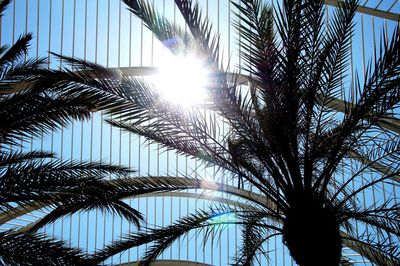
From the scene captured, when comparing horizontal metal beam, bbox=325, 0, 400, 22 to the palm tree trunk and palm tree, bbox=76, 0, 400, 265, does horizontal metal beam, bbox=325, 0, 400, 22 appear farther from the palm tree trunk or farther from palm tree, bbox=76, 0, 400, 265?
the palm tree trunk

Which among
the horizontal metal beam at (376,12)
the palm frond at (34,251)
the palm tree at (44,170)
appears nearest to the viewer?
the palm frond at (34,251)

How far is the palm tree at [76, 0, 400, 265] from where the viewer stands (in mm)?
7672

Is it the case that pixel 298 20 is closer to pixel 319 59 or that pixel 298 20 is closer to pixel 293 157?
pixel 319 59

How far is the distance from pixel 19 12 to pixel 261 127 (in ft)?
40.7

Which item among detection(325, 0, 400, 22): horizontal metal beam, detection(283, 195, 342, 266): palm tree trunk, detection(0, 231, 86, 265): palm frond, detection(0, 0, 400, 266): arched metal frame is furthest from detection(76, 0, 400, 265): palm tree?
detection(325, 0, 400, 22): horizontal metal beam

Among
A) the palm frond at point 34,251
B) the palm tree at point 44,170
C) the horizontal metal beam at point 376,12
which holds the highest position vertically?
the horizontal metal beam at point 376,12

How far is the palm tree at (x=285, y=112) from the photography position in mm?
7672

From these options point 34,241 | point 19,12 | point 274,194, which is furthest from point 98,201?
point 19,12

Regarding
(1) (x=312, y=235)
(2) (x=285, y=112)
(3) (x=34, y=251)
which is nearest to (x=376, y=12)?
(2) (x=285, y=112)

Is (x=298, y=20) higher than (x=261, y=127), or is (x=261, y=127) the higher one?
(x=298, y=20)

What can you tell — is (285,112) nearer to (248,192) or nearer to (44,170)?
(248,192)

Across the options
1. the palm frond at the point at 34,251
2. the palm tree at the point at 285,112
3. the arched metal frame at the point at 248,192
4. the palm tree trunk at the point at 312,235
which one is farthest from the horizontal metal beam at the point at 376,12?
the palm frond at the point at 34,251

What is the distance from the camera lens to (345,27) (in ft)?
26.3

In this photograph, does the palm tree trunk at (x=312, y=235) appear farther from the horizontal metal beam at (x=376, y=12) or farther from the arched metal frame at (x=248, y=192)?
the horizontal metal beam at (x=376, y=12)
